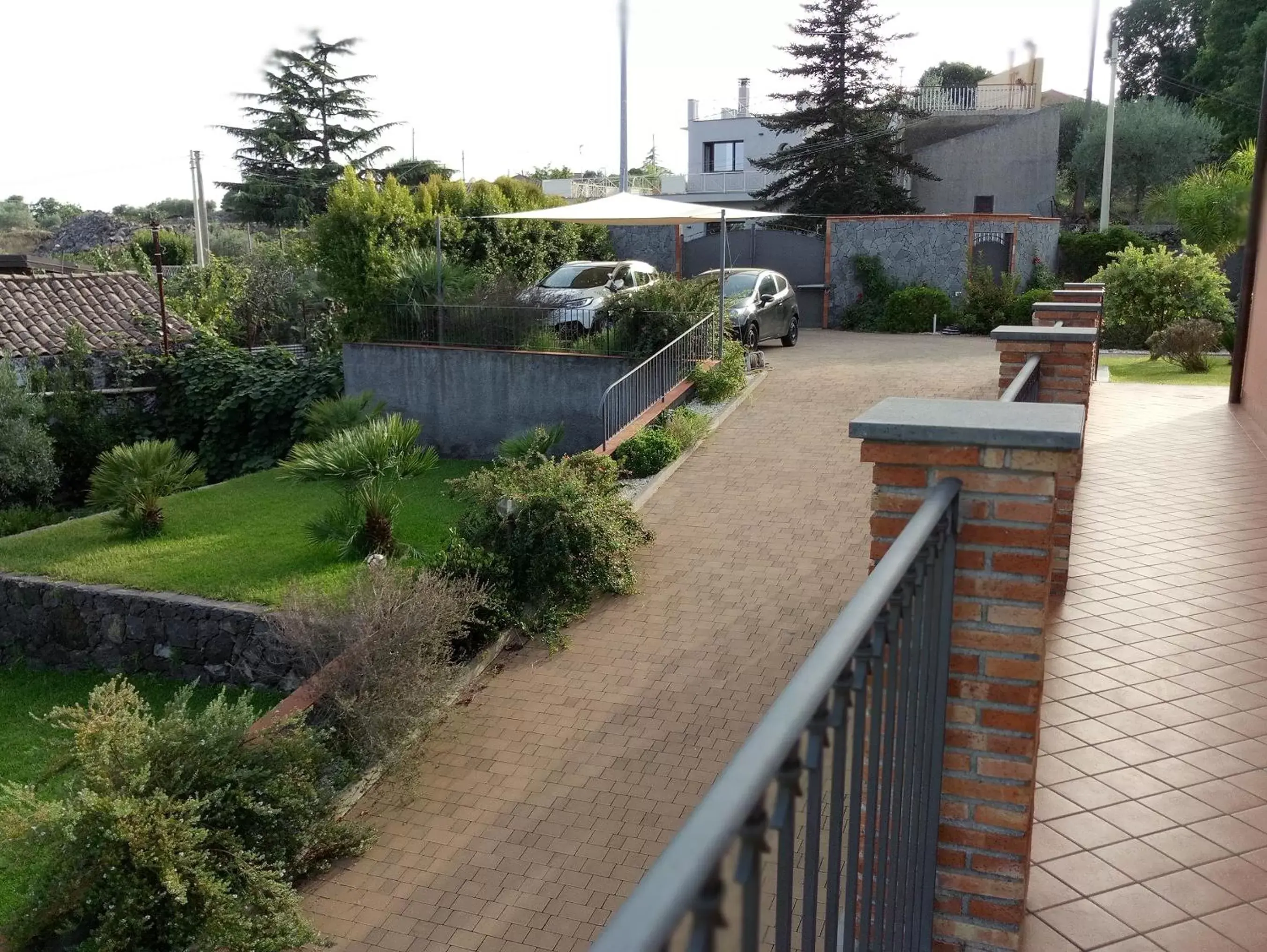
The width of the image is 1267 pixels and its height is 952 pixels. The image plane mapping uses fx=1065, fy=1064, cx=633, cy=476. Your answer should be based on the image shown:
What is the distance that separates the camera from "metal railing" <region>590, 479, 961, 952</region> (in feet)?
3.88

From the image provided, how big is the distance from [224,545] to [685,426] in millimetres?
5496

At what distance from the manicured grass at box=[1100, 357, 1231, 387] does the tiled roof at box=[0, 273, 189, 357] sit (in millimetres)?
16663

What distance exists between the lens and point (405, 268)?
58.0ft

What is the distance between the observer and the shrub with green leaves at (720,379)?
48.8 feet

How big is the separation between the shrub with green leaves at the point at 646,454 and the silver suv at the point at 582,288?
438 cm

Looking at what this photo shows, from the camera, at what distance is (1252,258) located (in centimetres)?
1238

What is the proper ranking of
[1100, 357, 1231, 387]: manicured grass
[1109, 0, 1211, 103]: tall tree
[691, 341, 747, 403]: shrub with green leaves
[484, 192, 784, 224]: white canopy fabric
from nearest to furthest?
[691, 341, 747, 403]: shrub with green leaves, [1100, 357, 1231, 387]: manicured grass, [484, 192, 784, 224]: white canopy fabric, [1109, 0, 1211, 103]: tall tree

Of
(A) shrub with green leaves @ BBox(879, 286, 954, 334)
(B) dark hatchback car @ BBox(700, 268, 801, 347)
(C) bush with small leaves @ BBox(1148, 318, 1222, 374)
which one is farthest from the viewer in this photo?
(A) shrub with green leaves @ BBox(879, 286, 954, 334)

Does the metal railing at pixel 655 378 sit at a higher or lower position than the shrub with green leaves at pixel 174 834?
higher

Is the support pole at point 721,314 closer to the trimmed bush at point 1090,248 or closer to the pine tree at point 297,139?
the trimmed bush at point 1090,248

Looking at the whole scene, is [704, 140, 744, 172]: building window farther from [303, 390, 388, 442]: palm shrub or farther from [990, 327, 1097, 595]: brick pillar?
[990, 327, 1097, 595]: brick pillar

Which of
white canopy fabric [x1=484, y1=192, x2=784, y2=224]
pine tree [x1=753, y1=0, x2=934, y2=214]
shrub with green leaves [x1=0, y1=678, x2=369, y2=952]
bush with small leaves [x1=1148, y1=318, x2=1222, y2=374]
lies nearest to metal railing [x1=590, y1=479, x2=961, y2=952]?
shrub with green leaves [x1=0, y1=678, x2=369, y2=952]

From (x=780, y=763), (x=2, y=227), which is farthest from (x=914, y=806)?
(x=2, y=227)

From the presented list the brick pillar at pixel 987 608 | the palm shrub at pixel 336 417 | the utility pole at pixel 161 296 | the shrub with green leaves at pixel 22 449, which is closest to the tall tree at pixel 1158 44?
the utility pole at pixel 161 296
